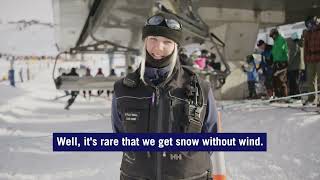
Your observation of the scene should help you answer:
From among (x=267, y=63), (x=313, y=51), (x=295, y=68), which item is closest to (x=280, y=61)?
(x=267, y=63)

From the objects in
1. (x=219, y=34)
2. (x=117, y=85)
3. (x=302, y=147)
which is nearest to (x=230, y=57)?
(x=219, y=34)

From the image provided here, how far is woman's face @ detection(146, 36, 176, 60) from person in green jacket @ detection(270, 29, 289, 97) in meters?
6.77

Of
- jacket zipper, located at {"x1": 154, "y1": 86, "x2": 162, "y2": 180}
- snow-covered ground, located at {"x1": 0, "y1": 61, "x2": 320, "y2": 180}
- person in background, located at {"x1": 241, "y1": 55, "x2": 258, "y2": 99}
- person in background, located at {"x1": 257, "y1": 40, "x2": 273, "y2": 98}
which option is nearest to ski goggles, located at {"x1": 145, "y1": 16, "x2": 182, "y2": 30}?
jacket zipper, located at {"x1": 154, "y1": 86, "x2": 162, "y2": 180}

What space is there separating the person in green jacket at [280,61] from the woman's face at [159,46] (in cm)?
677

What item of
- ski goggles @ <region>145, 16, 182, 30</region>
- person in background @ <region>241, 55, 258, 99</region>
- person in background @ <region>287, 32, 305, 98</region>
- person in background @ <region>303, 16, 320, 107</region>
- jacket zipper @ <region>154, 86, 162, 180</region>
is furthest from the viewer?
person in background @ <region>241, 55, 258, 99</region>

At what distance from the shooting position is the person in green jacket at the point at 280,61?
8.34 m

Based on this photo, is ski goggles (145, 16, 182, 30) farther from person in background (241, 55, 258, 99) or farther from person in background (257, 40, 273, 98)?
person in background (241, 55, 258, 99)

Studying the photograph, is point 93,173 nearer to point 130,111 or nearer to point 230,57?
point 130,111

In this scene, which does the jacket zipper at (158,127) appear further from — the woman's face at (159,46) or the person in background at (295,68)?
the person in background at (295,68)

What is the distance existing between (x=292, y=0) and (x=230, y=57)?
9.00ft

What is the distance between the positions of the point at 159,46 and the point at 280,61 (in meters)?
6.94

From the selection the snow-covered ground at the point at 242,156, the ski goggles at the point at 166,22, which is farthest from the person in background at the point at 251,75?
the ski goggles at the point at 166,22

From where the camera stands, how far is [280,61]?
8.43m

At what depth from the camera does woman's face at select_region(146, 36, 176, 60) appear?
80.0 inches
